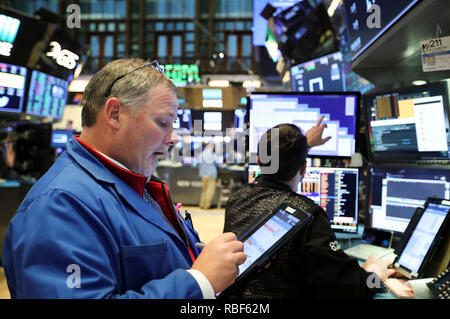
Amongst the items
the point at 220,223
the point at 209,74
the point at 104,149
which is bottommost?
the point at 220,223

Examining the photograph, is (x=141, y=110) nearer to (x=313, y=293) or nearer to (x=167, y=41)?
(x=313, y=293)

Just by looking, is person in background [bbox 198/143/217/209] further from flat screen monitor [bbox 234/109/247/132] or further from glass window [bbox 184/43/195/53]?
glass window [bbox 184/43/195/53]

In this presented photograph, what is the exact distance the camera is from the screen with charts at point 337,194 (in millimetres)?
2184

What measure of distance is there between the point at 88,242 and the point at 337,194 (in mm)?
1780

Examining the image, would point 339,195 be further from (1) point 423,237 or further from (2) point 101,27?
(2) point 101,27

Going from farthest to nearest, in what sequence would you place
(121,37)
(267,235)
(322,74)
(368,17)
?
(121,37) < (322,74) < (368,17) < (267,235)

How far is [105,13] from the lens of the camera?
656 inches

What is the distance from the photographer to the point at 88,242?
717 mm

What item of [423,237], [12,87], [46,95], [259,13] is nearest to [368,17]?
[423,237]

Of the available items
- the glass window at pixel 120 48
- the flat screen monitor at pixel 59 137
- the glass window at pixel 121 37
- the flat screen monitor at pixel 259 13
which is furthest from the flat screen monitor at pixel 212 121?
the glass window at pixel 121 37

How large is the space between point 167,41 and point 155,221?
55.3 ft

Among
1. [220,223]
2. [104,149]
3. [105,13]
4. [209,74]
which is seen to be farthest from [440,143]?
[105,13]

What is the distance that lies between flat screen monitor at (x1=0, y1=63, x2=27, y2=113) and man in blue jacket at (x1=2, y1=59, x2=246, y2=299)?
3.81 meters

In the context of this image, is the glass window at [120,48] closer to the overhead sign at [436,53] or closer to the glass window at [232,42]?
the glass window at [232,42]
